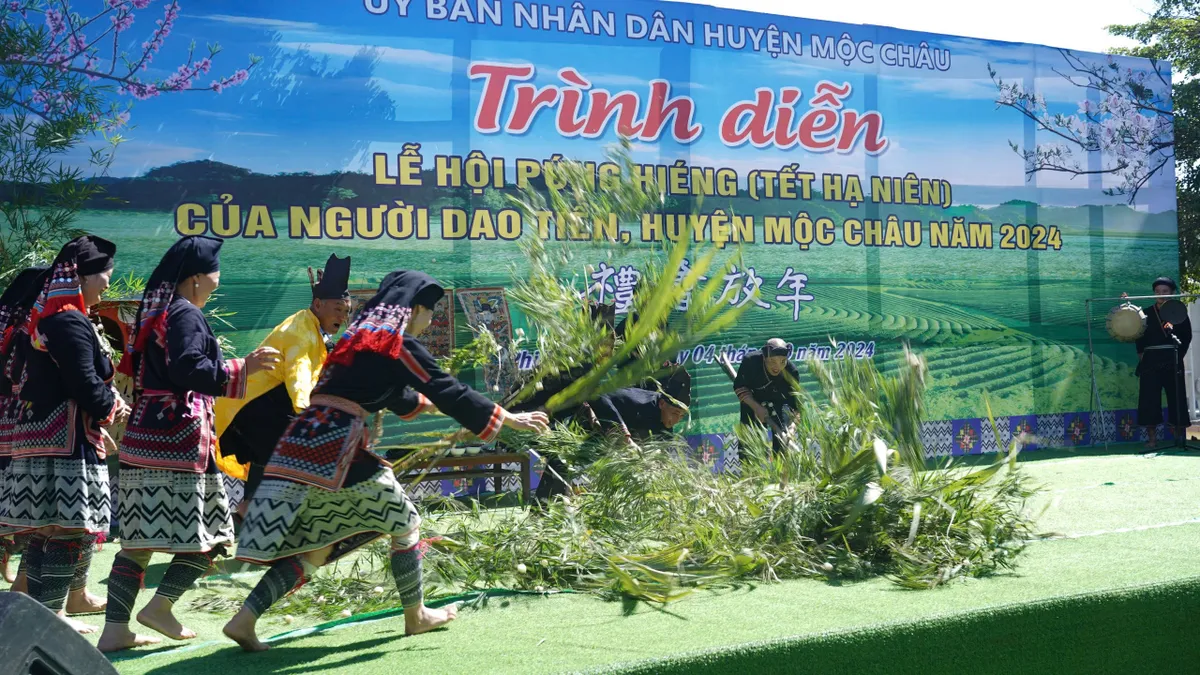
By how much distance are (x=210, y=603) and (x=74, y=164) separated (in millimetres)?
3957

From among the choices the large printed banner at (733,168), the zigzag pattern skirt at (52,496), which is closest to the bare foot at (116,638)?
the zigzag pattern skirt at (52,496)

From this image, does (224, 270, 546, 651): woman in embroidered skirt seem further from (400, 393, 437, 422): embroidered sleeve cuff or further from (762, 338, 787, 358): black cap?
(762, 338, 787, 358): black cap

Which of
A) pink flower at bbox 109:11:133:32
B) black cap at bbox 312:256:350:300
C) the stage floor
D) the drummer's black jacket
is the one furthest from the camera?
the drummer's black jacket

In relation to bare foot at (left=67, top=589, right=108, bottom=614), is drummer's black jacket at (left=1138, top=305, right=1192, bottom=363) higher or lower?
higher

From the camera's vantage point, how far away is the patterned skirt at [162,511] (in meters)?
3.59

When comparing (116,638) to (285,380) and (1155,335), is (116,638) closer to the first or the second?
(285,380)

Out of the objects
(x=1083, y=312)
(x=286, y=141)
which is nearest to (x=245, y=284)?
(x=286, y=141)

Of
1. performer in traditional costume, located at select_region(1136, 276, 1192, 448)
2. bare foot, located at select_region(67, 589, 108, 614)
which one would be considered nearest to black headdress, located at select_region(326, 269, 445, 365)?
bare foot, located at select_region(67, 589, 108, 614)

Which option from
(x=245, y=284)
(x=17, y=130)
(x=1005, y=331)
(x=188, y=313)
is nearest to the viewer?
(x=188, y=313)

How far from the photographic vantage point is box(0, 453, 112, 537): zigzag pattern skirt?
396cm

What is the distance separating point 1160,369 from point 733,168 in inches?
191

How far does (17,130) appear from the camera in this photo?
278 inches

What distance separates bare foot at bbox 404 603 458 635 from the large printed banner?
2.93 metres

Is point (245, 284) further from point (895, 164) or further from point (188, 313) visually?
point (895, 164)
